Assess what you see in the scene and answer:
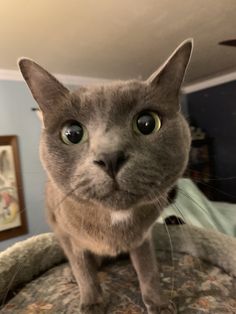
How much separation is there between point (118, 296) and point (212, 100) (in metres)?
→ 2.54

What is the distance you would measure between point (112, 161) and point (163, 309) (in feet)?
1.31

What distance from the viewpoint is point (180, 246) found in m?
1.01

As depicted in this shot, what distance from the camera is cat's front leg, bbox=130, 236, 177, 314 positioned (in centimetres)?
73

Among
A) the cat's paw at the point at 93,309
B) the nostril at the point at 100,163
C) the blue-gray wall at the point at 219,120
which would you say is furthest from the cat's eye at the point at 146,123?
the blue-gray wall at the point at 219,120

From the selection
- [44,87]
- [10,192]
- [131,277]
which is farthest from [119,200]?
[10,192]

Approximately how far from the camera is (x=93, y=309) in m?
0.76

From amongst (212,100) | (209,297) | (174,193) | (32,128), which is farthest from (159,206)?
(212,100)

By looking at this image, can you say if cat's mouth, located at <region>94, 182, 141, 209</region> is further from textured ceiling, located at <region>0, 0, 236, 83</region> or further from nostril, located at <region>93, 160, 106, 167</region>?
textured ceiling, located at <region>0, 0, 236, 83</region>

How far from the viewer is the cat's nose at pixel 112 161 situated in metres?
0.50

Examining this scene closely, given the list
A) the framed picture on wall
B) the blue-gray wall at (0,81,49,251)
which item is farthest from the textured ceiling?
the framed picture on wall

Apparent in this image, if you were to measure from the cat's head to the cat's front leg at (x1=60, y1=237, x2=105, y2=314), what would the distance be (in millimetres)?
254

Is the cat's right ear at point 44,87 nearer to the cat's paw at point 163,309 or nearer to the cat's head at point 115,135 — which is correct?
the cat's head at point 115,135

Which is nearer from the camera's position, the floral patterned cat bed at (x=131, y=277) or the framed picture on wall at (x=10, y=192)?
the floral patterned cat bed at (x=131, y=277)

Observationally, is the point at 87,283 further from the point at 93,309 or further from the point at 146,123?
the point at 146,123
